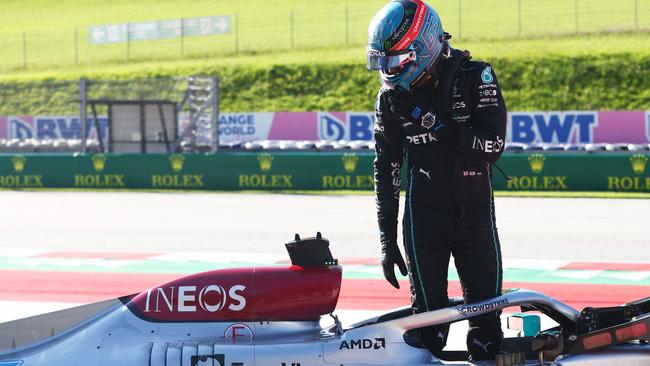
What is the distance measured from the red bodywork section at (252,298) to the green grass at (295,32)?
29.5 meters

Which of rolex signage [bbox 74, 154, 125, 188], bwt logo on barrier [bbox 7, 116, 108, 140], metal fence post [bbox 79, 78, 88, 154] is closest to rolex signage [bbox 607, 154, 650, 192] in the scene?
rolex signage [bbox 74, 154, 125, 188]

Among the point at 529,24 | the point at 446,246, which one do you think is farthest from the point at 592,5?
the point at 446,246

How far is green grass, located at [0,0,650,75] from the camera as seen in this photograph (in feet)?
116

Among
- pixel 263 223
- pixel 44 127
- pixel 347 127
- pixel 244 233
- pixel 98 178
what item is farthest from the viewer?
pixel 44 127

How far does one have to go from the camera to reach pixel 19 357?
15.9 feet

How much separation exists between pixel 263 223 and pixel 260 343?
373 inches

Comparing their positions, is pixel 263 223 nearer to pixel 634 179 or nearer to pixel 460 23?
pixel 634 179

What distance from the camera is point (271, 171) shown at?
1994cm

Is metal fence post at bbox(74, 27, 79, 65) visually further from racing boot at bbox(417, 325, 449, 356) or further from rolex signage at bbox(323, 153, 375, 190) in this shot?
racing boot at bbox(417, 325, 449, 356)

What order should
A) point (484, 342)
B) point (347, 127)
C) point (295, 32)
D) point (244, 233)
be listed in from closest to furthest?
point (484, 342) → point (244, 233) → point (347, 127) → point (295, 32)

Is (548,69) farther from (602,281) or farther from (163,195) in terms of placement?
(602,281)

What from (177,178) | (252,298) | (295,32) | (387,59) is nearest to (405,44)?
(387,59)

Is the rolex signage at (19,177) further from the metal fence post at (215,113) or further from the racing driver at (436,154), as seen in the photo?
the racing driver at (436,154)

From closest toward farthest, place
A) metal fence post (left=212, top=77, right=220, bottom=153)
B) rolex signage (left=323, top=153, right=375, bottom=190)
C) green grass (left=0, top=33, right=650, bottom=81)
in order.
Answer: rolex signage (left=323, top=153, right=375, bottom=190) < metal fence post (left=212, top=77, right=220, bottom=153) < green grass (left=0, top=33, right=650, bottom=81)
